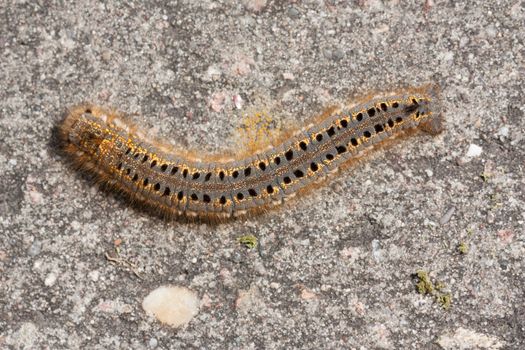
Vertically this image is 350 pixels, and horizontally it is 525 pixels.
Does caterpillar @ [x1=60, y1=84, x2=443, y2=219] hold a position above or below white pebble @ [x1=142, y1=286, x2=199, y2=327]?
above

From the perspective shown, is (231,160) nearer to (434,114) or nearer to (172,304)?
(172,304)

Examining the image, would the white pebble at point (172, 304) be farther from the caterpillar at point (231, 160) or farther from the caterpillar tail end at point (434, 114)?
the caterpillar tail end at point (434, 114)

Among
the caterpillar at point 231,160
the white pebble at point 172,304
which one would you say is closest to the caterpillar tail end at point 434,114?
the caterpillar at point 231,160

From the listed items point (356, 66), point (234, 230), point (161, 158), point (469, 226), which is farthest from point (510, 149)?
point (161, 158)

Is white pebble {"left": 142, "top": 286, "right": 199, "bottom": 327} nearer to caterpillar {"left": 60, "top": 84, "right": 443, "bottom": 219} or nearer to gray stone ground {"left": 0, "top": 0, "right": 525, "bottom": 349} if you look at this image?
gray stone ground {"left": 0, "top": 0, "right": 525, "bottom": 349}

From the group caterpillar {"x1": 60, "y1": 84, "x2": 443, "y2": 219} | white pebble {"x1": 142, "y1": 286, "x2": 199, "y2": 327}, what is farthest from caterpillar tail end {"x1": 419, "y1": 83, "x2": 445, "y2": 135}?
white pebble {"x1": 142, "y1": 286, "x2": 199, "y2": 327}
